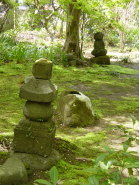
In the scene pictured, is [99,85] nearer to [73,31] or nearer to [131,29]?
[73,31]

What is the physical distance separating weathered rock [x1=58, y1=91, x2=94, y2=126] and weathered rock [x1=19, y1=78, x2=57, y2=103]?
180 centimetres

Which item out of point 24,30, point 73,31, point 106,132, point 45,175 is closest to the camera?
point 45,175

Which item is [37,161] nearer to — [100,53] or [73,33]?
[73,33]

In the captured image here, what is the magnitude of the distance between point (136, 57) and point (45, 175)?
13.8m

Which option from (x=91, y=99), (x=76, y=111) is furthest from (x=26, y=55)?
(x=76, y=111)

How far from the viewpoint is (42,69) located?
3.31 m

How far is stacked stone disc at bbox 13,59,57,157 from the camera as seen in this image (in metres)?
3.30

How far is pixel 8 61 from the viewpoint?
35.2 ft

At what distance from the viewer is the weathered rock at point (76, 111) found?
511 cm

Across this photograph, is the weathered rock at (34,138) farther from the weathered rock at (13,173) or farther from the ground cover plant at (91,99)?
the weathered rock at (13,173)

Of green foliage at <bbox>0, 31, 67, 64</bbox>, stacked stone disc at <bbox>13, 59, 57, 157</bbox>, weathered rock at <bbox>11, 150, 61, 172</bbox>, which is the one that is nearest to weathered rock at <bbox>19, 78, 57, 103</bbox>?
stacked stone disc at <bbox>13, 59, 57, 157</bbox>

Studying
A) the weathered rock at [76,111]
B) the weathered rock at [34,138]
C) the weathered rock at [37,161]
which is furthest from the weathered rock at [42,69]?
the weathered rock at [76,111]

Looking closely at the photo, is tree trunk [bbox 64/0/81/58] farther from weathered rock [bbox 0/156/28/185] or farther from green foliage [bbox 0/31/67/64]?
weathered rock [bbox 0/156/28/185]

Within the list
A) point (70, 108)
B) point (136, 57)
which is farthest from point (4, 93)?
point (136, 57)
